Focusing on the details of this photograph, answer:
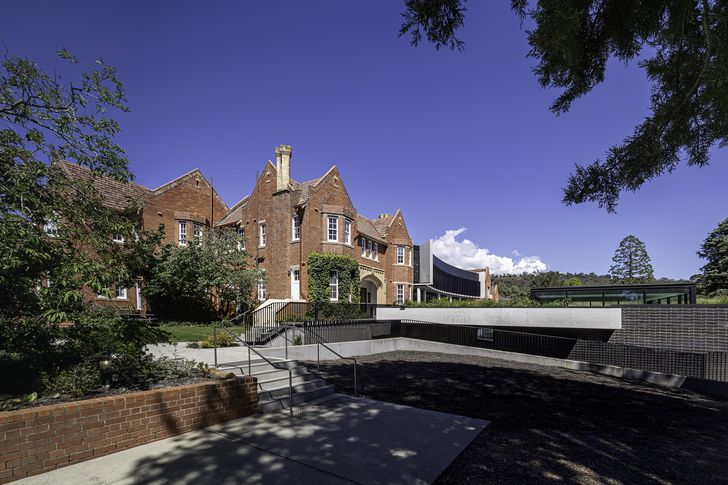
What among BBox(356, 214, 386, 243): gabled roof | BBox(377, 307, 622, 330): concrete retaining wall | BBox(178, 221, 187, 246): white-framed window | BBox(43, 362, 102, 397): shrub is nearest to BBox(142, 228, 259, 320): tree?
BBox(178, 221, 187, 246): white-framed window

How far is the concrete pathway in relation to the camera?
4.77m

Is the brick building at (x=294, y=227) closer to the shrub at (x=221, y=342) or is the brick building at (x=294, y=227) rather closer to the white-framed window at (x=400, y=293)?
the white-framed window at (x=400, y=293)

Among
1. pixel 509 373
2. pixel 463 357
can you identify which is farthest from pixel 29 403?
pixel 463 357

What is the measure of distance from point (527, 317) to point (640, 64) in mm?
12238

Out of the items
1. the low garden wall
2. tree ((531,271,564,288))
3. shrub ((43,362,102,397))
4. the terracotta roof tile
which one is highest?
the terracotta roof tile

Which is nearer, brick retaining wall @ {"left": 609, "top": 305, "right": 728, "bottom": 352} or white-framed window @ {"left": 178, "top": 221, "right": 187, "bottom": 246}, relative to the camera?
brick retaining wall @ {"left": 609, "top": 305, "right": 728, "bottom": 352}

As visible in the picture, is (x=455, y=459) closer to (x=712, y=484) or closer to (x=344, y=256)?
(x=712, y=484)

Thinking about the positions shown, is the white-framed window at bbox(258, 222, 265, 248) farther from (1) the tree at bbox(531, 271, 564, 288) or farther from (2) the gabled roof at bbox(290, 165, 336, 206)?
(1) the tree at bbox(531, 271, 564, 288)

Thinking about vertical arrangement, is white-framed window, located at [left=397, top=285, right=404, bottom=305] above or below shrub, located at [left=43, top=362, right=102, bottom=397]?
below

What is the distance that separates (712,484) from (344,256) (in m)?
22.1

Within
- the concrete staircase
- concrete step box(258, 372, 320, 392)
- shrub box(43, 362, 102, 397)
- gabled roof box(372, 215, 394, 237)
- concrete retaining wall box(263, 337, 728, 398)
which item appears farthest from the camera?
gabled roof box(372, 215, 394, 237)

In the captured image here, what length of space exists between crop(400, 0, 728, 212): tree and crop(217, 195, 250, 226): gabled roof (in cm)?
2619

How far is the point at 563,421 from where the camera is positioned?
7676 mm

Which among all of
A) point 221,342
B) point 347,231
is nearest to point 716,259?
point 347,231
